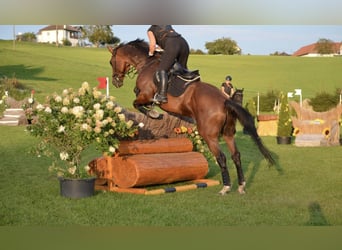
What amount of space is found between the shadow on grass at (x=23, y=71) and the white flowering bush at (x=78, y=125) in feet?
90.0

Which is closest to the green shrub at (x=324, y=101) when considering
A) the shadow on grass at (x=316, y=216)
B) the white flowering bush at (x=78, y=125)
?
the shadow on grass at (x=316, y=216)

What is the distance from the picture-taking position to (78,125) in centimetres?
740

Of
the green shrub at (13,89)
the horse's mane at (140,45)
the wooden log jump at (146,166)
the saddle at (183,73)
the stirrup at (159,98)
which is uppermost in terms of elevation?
the horse's mane at (140,45)

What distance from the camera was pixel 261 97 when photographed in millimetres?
30625

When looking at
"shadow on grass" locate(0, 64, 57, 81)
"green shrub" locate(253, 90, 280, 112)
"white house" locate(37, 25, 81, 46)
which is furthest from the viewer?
"white house" locate(37, 25, 81, 46)

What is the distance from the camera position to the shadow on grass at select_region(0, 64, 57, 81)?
3511 cm

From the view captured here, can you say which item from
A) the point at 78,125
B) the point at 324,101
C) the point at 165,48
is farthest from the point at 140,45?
the point at 324,101

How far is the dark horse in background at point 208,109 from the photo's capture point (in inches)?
303

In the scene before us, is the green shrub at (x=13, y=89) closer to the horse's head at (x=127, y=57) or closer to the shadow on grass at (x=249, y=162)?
the shadow on grass at (x=249, y=162)

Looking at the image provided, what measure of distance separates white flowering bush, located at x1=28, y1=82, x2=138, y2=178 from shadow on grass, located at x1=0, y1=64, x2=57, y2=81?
90.0 feet

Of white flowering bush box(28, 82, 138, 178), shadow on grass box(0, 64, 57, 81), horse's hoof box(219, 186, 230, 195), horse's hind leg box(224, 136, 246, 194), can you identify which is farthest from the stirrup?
shadow on grass box(0, 64, 57, 81)

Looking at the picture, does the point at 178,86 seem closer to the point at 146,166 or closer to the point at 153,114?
the point at 153,114

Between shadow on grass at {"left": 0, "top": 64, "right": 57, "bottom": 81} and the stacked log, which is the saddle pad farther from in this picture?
shadow on grass at {"left": 0, "top": 64, "right": 57, "bottom": 81}

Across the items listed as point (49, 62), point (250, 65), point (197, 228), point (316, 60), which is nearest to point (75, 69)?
point (49, 62)
